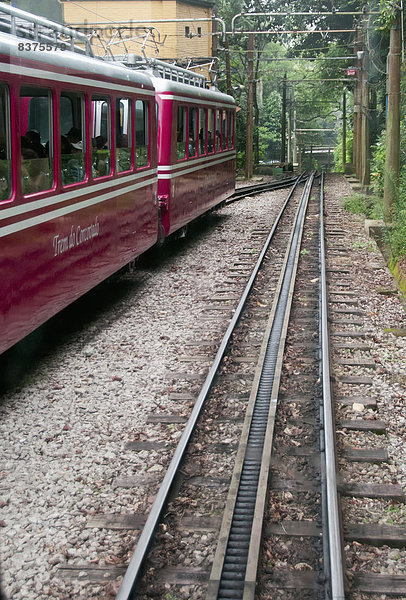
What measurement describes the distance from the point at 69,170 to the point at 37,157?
930 millimetres

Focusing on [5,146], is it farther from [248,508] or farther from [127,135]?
[127,135]

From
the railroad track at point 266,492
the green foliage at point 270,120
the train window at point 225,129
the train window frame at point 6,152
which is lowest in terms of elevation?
the railroad track at point 266,492

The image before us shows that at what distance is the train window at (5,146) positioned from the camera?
5.66m

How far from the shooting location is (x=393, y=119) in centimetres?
1469

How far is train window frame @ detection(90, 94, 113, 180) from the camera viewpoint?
26.6ft

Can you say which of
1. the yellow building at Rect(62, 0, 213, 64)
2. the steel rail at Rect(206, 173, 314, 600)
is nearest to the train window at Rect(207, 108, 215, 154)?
the steel rail at Rect(206, 173, 314, 600)

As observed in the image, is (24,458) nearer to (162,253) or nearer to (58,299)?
(58,299)

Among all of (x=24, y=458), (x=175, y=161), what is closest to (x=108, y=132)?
(x=175, y=161)

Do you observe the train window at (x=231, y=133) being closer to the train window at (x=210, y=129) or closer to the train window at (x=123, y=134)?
the train window at (x=210, y=129)

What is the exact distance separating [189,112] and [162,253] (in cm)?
265

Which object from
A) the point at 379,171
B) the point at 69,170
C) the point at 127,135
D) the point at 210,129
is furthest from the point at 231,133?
the point at 69,170

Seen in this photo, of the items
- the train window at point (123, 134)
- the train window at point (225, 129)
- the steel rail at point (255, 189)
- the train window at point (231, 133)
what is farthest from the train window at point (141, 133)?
the steel rail at point (255, 189)

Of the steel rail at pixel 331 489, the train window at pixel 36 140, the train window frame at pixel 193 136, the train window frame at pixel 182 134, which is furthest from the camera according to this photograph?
the train window frame at pixel 193 136

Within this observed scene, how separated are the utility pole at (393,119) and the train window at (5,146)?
9.60 metres
